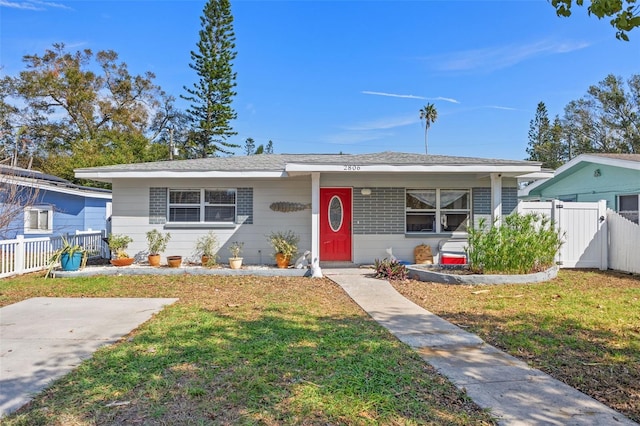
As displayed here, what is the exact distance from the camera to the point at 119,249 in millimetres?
10156

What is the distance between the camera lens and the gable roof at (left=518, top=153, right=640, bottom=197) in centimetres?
1205

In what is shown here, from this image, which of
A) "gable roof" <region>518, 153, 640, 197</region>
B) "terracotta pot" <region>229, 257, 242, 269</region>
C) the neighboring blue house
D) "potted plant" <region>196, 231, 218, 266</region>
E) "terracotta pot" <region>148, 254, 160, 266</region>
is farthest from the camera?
the neighboring blue house

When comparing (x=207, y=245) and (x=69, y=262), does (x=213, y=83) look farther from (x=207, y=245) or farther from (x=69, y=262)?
(x=69, y=262)

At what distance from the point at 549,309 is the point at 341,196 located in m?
6.15

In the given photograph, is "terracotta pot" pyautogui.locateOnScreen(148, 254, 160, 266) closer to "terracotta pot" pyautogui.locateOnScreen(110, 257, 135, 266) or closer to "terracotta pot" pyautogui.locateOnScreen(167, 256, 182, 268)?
"terracotta pot" pyautogui.locateOnScreen(167, 256, 182, 268)

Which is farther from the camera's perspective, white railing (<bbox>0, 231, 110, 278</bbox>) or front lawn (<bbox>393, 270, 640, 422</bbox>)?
white railing (<bbox>0, 231, 110, 278</bbox>)

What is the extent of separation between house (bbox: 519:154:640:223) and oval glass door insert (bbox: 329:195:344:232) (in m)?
6.37

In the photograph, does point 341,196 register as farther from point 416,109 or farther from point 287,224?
point 416,109

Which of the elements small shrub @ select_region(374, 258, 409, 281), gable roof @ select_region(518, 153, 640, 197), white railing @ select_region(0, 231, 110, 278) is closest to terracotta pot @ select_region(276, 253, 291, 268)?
small shrub @ select_region(374, 258, 409, 281)

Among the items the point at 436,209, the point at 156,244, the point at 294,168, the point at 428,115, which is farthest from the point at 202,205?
the point at 428,115

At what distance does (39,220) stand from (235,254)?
1107 cm

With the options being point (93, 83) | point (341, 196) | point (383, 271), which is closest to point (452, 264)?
point (383, 271)

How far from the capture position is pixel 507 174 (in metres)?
10.1

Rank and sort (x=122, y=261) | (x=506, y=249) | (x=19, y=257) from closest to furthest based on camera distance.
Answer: (x=506, y=249) → (x=19, y=257) → (x=122, y=261)
